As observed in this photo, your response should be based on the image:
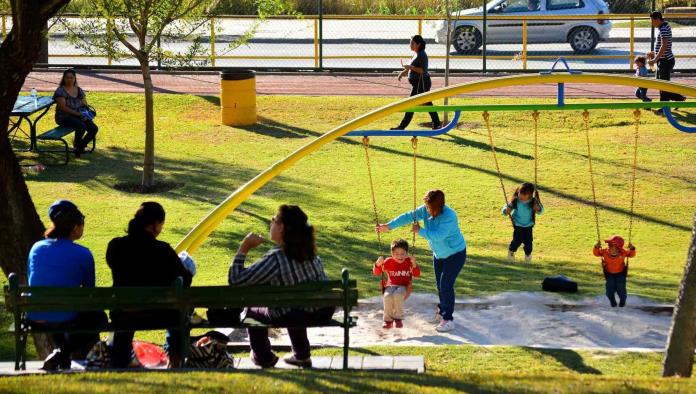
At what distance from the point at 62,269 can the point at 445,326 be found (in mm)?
4004

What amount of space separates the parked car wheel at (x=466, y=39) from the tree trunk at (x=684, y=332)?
1874 centimetres

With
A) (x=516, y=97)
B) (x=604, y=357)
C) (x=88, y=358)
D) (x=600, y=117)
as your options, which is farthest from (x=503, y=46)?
(x=88, y=358)

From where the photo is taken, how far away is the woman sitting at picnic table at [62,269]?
8.19m

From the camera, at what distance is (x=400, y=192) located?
16797mm

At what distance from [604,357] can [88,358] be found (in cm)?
430

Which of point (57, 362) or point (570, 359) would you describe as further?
point (570, 359)

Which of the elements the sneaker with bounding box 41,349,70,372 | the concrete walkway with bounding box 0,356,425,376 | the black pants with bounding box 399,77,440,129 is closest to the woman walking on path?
the black pants with bounding box 399,77,440,129

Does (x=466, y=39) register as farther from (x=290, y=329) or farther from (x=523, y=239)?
(x=290, y=329)

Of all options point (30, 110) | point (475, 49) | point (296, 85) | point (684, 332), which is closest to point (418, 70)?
point (296, 85)

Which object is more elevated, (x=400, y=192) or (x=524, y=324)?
(x=400, y=192)

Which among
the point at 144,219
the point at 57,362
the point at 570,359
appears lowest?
the point at 570,359

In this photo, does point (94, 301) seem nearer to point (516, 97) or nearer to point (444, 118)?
point (444, 118)

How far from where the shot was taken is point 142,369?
803cm

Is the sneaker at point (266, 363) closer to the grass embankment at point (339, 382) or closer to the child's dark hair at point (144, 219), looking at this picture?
the grass embankment at point (339, 382)
